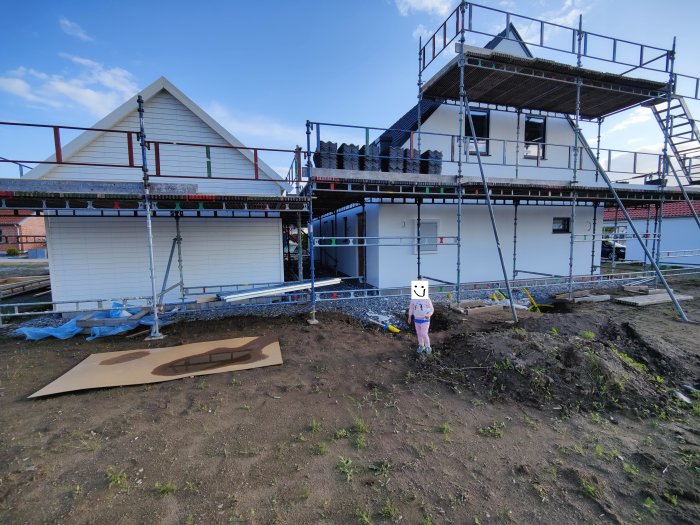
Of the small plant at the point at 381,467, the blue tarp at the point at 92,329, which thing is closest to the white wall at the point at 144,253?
the blue tarp at the point at 92,329

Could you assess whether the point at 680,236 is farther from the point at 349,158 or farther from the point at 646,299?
the point at 349,158

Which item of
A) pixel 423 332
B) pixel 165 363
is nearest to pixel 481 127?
pixel 423 332

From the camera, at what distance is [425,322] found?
5297mm

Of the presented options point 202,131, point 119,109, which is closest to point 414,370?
point 202,131

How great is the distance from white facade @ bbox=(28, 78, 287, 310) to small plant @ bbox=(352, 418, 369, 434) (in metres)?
6.61

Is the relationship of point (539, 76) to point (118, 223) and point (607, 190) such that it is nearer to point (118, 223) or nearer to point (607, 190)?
point (607, 190)

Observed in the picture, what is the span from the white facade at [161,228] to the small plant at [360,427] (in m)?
6.61

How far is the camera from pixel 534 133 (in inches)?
495

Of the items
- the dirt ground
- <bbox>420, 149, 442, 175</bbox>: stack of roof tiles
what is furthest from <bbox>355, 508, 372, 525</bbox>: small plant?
<bbox>420, 149, 442, 175</bbox>: stack of roof tiles

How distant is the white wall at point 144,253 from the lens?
28.3 feet

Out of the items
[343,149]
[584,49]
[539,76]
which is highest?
[584,49]

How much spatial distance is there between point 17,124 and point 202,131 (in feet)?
15.3

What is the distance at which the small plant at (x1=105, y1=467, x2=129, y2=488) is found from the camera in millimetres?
2709

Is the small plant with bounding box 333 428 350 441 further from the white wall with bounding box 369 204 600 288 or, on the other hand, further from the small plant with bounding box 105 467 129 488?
the white wall with bounding box 369 204 600 288
